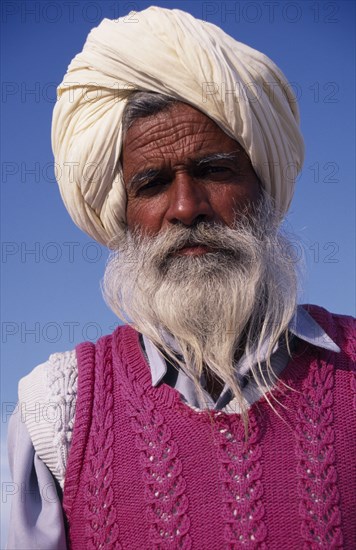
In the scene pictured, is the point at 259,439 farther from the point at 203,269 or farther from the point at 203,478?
the point at 203,269

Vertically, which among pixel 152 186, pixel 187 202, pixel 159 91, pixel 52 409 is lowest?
pixel 52 409

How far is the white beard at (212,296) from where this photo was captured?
209cm

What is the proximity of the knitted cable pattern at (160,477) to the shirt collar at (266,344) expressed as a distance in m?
0.10

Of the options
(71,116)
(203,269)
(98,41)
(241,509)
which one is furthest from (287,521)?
(98,41)

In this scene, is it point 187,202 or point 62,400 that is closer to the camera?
point 62,400

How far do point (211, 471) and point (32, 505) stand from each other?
534 mm

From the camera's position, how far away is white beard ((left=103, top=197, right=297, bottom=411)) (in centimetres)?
209


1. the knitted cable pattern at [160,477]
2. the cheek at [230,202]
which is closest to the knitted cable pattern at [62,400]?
the knitted cable pattern at [160,477]

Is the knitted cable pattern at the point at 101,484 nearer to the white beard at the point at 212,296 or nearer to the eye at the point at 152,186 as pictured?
the white beard at the point at 212,296

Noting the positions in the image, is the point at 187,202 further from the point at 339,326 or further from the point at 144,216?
the point at 339,326

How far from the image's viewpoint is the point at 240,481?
1862 millimetres

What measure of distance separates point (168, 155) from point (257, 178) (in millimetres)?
338

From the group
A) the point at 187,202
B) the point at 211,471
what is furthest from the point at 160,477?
the point at 187,202

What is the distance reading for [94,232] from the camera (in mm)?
2521
